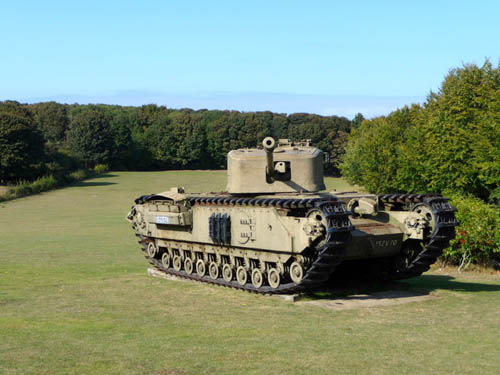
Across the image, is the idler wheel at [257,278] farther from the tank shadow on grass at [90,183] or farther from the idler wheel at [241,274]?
A: the tank shadow on grass at [90,183]

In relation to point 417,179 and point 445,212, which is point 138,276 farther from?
point 417,179

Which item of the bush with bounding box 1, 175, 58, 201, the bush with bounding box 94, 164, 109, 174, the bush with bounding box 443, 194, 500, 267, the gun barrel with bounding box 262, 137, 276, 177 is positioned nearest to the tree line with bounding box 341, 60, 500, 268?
the bush with bounding box 443, 194, 500, 267

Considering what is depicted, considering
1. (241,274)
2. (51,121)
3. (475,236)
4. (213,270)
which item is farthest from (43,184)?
(475,236)

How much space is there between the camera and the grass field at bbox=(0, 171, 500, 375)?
1091 cm

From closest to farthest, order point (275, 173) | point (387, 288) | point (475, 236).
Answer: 1. point (387, 288)
2. point (275, 173)
3. point (475, 236)

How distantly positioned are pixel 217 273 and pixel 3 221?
3557 cm

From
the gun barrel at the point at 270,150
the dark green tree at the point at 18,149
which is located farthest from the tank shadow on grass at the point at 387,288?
the dark green tree at the point at 18,149

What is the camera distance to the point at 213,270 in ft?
69.7

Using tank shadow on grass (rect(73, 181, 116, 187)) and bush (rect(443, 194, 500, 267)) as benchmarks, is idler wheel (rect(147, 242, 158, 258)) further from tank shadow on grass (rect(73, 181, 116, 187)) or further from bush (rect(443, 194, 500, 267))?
tank shadow on grass (rect(73, 181, 116, 187))

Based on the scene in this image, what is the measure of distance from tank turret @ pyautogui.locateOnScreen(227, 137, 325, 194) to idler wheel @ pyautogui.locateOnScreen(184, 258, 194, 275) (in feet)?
9.24

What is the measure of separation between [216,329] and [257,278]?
544cm

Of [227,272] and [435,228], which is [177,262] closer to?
[227,272]

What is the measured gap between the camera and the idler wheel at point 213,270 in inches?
828

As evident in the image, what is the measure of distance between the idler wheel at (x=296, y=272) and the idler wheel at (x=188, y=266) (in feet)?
16.5
